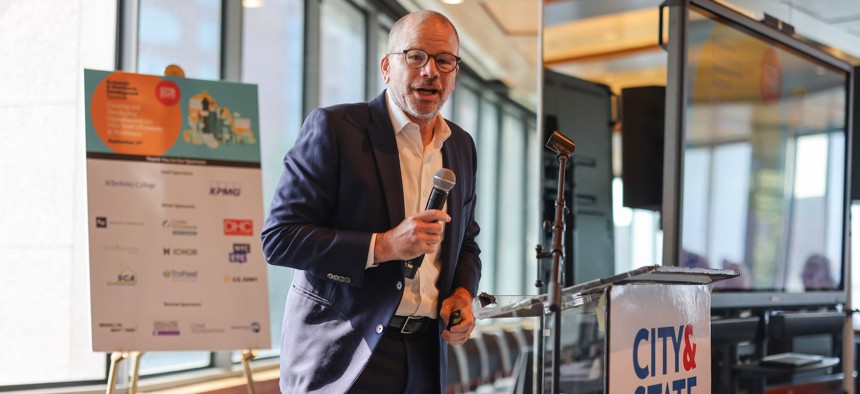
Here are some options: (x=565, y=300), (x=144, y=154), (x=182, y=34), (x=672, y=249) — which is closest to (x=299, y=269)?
(x=565, y=300)

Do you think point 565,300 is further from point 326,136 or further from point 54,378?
point 54,378

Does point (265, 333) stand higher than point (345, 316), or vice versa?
point (345, 316)

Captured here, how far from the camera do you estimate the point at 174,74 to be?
377cm

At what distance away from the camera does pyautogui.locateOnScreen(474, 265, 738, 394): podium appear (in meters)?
2.03

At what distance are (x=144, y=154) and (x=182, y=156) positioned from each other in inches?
6.2

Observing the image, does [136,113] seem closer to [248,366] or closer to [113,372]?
[113,372]

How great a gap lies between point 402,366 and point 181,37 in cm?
317

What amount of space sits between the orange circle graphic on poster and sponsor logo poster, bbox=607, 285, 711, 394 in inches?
88.8

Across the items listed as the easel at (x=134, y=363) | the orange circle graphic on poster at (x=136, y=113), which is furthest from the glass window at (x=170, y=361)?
the orange circle graphic on poster at (x=136, y=113)

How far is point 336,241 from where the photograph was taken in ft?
6.38

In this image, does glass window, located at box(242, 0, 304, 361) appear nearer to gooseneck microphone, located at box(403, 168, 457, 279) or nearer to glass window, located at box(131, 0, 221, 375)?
glass window, located at box(131, 0, 221, 375)

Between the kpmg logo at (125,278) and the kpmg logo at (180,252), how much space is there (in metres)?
0.16

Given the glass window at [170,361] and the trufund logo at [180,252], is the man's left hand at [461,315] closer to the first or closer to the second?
the trufund logo at [180,252]

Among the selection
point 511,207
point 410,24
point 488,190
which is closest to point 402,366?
point 410,24
